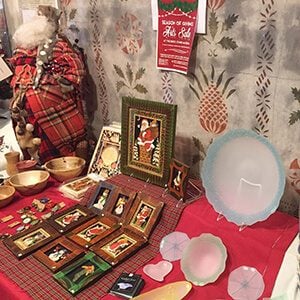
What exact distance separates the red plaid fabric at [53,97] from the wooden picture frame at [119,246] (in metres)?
0.65

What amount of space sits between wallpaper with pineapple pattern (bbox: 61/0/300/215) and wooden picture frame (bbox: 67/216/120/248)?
0.43 metres

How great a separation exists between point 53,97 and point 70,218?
1.98 feet

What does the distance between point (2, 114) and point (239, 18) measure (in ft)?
4.85

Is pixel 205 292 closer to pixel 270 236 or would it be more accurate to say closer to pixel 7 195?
pixel 270 236

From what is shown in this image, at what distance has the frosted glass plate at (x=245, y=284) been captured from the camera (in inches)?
37.6

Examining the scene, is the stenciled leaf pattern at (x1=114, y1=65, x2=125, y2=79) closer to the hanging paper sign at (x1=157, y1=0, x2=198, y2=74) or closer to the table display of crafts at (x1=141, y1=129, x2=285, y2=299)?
the hanging paper sign at (x1=157, y1=0, x2=198, y2=74)

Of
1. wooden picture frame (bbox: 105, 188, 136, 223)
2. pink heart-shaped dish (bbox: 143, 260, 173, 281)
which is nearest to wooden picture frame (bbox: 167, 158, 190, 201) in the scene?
wooden picture frame (bbox: 105, 188, 136, 223)

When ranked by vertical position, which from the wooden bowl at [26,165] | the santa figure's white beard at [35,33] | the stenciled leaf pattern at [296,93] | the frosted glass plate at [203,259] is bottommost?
the wooden bowl at [26,165]

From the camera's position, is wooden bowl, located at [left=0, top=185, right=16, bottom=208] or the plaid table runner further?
wooden bowl, located at [left=0, top=185, right=16, bottom=208]

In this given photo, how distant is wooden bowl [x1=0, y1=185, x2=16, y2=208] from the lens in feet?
4.70

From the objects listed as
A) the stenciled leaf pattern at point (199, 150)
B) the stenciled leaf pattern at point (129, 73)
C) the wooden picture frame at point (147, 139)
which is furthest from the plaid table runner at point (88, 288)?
the stenciled leaf pattern at point (129, 73)

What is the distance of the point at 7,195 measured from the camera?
1.48 meters

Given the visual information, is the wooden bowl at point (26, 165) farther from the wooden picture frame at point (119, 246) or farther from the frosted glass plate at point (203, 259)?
the frosted glass plate at point (203, 259)

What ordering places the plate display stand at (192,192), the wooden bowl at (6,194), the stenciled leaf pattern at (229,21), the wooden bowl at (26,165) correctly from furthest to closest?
the wooden bowl at (26,165) < the wooden bowl at (6,194) < the plate display stand at (192,192) < the stenciled leaf pattern at (229,21)
